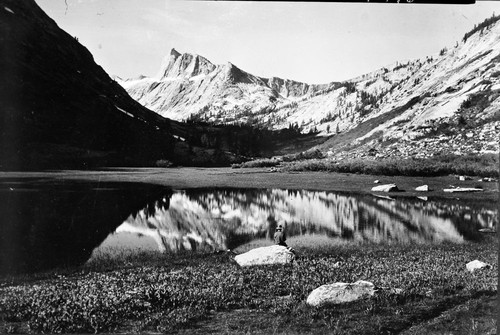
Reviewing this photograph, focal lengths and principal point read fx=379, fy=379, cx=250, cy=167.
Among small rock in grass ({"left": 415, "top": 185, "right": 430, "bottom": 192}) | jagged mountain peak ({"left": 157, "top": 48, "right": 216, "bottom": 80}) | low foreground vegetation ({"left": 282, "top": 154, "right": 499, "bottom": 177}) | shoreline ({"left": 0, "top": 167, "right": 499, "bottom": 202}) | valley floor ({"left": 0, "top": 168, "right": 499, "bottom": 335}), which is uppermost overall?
jagged mountain peak ({"left": 157, "top": 48, "right": 216, "bottom": 80})

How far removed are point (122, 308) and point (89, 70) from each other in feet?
390

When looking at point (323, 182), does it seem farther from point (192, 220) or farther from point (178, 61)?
point (178, 61)

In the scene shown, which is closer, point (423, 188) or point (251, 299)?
point (251, 299)

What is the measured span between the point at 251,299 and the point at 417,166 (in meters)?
33.3

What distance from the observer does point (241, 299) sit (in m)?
14.3

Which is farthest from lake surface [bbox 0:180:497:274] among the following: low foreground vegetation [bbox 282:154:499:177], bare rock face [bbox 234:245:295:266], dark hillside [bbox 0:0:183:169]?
dark hillside [bbox 0:0:183:169]

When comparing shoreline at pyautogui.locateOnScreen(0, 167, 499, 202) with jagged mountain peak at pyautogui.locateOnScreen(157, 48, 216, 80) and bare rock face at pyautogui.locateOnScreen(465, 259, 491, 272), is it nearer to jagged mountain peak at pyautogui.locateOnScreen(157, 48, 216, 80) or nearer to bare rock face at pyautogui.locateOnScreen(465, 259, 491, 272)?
jagged mountain peak at pyautogui.locateOnScreen(157, 48, 216, 80)

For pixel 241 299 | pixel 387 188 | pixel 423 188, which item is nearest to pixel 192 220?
pixel 241 299

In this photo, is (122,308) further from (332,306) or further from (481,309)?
(481,309)

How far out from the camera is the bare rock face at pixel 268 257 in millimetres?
19641

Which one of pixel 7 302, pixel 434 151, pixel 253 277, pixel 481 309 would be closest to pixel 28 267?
pixel 7 302

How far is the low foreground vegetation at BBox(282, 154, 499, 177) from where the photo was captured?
116 feet

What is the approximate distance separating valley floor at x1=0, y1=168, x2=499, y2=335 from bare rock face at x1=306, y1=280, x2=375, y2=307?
0.25 meters

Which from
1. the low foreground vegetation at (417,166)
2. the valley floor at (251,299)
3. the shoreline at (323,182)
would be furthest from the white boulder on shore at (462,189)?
the valley floor at (251,299)
